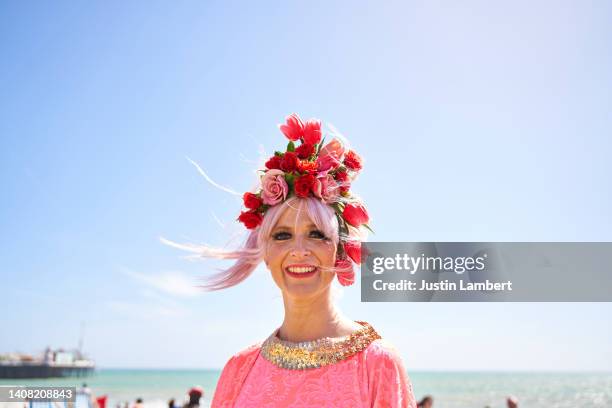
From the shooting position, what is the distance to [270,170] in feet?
9.83

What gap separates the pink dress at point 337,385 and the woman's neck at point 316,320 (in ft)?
0.51

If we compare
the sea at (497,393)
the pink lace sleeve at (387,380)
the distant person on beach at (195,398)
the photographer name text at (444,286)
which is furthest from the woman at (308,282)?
the sea at (497,393)

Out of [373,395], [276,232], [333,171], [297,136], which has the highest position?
[297,136]

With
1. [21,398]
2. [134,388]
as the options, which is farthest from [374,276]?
[134,388]

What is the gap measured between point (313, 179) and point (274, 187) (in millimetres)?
187

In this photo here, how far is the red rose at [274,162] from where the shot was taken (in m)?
3.04

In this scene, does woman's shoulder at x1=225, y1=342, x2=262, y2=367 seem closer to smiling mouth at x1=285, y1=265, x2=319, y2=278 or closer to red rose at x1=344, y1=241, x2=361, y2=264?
smiling mouth at x1=285, y1=265, x2=319, y2=278

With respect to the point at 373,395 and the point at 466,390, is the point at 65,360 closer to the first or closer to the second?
the point at 466,390

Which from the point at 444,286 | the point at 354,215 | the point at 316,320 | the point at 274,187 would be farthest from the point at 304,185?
the point at 444,286

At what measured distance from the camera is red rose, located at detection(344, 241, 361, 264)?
113 inches

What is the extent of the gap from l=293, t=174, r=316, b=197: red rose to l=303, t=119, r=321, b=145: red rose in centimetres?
27

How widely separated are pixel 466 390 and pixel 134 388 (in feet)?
79.2

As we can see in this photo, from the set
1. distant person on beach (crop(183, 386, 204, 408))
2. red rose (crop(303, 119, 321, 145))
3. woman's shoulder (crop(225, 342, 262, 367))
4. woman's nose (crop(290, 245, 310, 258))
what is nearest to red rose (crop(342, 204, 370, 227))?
woman's nose (crop(290, 245, 310, 258))

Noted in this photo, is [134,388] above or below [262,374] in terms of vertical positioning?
above
